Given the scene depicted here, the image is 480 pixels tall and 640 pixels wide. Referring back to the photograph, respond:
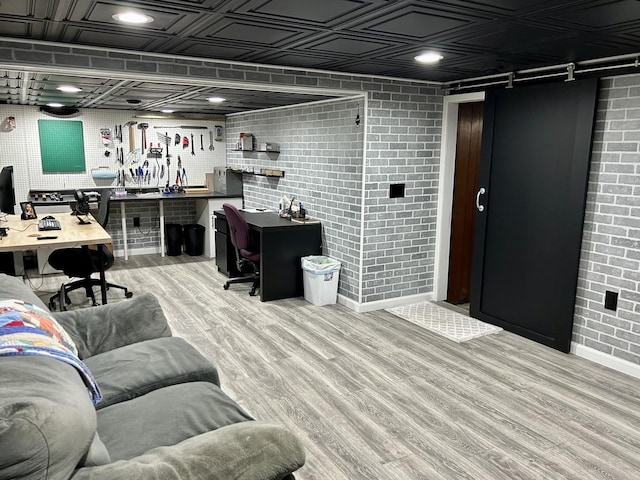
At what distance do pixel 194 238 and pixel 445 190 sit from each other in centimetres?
372

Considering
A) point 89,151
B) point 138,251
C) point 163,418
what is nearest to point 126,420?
point 163,418

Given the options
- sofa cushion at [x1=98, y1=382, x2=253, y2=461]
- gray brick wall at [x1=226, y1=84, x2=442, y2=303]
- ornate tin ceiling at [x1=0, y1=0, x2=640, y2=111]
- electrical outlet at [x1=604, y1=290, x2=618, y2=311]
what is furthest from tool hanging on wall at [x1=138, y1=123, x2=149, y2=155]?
electrical outlet at [x1=604, y1=290, x2=618, y2=311]

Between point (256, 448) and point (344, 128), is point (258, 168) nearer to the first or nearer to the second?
point (344, 128)

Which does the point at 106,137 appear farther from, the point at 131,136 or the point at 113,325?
the point at 113,325

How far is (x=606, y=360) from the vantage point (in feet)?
11.4

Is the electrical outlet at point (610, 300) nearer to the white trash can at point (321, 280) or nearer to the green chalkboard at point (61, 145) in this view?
the white trash can at point (321, 280)

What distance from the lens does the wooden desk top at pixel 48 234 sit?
3.79m


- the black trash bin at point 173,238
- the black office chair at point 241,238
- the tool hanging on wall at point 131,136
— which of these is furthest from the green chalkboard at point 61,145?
the black office chair at point 241,238

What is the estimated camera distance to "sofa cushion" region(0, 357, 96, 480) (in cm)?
116

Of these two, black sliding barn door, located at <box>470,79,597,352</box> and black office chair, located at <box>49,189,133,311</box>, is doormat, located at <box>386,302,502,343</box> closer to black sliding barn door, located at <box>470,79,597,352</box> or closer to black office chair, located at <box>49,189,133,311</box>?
black sliding barn door, located at <box>470,79,597,352</box>

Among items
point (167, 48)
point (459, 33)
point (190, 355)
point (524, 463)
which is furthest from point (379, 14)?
point (524, 463)

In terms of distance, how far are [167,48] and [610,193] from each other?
3150 mm

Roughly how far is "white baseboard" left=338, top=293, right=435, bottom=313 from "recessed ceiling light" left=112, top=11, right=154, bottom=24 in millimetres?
3051

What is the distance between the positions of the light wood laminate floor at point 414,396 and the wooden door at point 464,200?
95 cm
